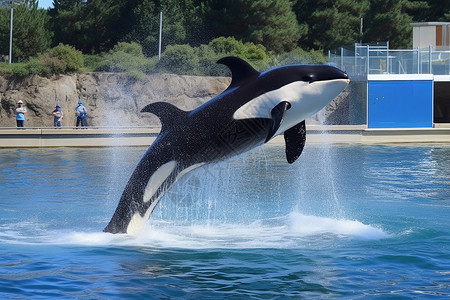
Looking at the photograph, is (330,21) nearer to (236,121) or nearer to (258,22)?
(258,22)

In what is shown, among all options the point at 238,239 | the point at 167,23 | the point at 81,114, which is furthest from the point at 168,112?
the point at 167,23

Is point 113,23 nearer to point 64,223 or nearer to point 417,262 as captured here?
Result: point 64,223

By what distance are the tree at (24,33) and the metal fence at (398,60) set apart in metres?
19.7

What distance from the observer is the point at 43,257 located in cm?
864

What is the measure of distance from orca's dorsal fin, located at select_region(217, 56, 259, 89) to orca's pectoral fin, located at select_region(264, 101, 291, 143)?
56cm

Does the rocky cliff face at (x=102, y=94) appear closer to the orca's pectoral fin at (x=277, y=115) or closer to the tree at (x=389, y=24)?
the tree at (x=389, y=24)

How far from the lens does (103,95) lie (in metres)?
35.4

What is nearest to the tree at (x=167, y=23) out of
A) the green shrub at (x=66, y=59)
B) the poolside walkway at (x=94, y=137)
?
the green shrub at (x=66, y=59)

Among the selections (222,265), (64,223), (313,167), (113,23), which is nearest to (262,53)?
(113,23)

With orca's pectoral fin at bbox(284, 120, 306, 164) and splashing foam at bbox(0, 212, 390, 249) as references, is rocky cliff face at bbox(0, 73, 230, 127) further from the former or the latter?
orca's pectoral fin at bbox(284, 120, 306, 164)

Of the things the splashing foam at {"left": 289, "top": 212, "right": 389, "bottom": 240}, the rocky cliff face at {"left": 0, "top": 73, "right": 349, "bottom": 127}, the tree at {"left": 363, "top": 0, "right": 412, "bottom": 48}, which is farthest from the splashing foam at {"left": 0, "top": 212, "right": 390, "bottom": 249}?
the tree at {"left": 363, "top": 0, "right": 412, "bottom": 48}

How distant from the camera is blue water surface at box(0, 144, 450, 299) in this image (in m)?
7.48

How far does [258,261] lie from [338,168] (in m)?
10.6

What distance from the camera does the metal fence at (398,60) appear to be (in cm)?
2820
